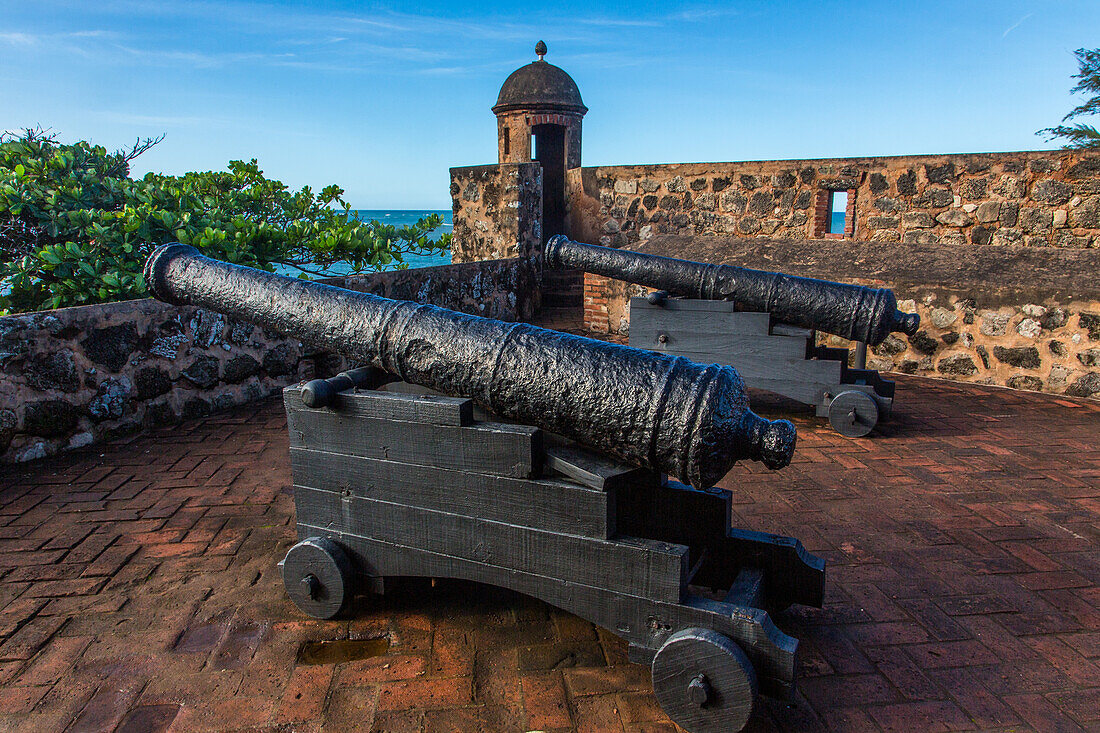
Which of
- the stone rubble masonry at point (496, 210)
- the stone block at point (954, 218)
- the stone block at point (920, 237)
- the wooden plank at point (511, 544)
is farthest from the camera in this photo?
the stone rubble masonry at point (496, 210)

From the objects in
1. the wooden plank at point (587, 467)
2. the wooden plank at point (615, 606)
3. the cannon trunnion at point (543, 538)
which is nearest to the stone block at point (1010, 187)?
the cannon trunnion at point (543, 538)

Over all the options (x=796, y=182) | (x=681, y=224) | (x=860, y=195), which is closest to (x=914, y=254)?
(x=860, y=195)

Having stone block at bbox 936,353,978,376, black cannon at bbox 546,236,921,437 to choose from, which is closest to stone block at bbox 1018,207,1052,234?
stone block at bbox 936,353,978,376

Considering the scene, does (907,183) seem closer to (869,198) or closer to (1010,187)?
(869,198)

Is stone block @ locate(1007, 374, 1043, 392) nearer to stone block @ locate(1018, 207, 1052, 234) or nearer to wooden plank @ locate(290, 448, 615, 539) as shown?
stone block @ locate(1018, 207, 1052, 234)

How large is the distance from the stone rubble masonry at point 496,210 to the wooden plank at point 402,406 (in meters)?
6.84

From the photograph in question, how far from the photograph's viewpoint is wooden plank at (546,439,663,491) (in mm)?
2084

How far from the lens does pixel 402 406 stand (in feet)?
7.77

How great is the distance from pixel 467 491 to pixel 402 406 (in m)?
0.36

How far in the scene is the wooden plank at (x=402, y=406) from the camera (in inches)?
90.1

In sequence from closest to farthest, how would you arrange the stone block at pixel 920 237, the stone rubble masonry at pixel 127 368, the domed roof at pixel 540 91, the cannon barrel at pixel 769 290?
the stone rubble masonry at pixel 127 368
the cannon barrel at pixel 769 290
the stone block at pixel 920 237
the domed roof at pixel 540 91

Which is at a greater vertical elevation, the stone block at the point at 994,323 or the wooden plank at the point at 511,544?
the stone block at the point at 994,323

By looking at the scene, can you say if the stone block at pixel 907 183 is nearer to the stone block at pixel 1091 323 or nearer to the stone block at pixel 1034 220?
the stone block at pixel 1034 220

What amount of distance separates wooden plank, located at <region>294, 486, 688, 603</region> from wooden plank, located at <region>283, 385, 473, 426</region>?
0.33 metres
